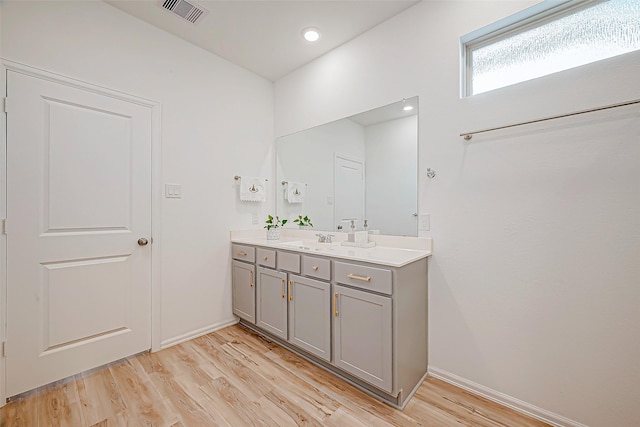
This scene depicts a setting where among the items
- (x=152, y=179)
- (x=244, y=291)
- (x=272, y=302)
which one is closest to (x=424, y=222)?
(x=272, y=302)

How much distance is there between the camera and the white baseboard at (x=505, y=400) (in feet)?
4.71

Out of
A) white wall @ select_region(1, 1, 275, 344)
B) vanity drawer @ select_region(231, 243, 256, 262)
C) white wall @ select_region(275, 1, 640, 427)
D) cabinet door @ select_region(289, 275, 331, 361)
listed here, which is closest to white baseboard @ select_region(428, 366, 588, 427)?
white wall @ select_region(275, 1, 640, 427)

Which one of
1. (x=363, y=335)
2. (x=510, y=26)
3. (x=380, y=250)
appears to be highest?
(x=510, y=26)

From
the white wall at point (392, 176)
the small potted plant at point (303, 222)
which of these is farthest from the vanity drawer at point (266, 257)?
the white wall at point (392, 176)

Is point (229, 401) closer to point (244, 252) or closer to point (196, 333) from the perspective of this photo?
point (196, 333)

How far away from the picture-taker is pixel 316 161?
8.98 ft

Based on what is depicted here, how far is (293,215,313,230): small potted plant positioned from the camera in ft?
9.21

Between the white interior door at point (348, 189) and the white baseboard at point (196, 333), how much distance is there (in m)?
1.44

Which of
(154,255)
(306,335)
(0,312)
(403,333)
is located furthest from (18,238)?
(403,333)

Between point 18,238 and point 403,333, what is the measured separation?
2.37 m

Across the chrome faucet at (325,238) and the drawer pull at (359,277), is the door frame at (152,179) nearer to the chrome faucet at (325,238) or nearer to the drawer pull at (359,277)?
the chrome faucet at (325,238)

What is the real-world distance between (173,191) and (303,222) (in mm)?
1227

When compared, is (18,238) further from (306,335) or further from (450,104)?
(450,104)

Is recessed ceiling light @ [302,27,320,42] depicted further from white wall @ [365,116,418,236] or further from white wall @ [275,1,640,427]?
white wall @ [365,116,418,236]
